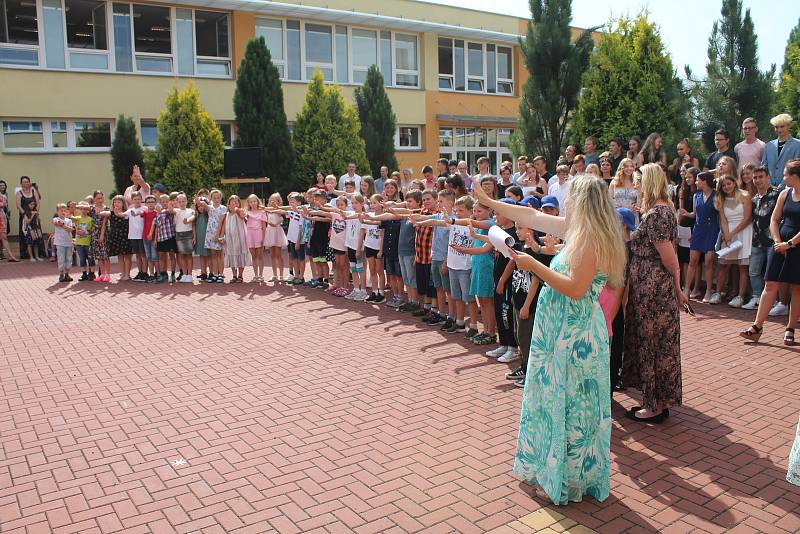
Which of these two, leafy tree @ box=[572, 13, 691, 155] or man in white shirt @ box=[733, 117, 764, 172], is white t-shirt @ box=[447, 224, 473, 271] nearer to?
man in white shirt @ box=[733, 117, 764, 172]

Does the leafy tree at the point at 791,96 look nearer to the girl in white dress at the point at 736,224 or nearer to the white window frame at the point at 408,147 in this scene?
the girl in white dress at the point at 736,224

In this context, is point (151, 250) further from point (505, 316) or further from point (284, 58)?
point (284, 58)

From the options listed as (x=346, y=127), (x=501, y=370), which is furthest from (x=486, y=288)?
(x=346, y=127)

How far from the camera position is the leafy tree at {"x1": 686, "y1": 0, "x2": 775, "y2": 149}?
52.0 ft

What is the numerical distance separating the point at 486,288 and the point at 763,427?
10.9 feet

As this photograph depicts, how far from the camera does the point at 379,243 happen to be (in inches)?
416

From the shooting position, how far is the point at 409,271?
32.2ft

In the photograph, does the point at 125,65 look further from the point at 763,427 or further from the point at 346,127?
the point at 763,427

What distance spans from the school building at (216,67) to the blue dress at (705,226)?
55.0ft

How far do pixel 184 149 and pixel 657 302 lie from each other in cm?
1693

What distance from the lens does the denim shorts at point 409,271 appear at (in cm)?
977

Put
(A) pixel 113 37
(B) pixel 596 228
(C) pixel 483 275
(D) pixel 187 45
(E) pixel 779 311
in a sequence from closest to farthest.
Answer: (B) pixel 596 228 → (C) pixel 483 275 → (E) pixel 779 311 → (A) pixel 113 37 → (D) pixel 187 45

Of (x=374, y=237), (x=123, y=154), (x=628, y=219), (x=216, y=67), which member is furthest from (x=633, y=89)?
(x=216, y=67)

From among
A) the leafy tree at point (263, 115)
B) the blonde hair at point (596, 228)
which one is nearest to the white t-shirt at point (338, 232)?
the blonde hair at point (596, 228)
